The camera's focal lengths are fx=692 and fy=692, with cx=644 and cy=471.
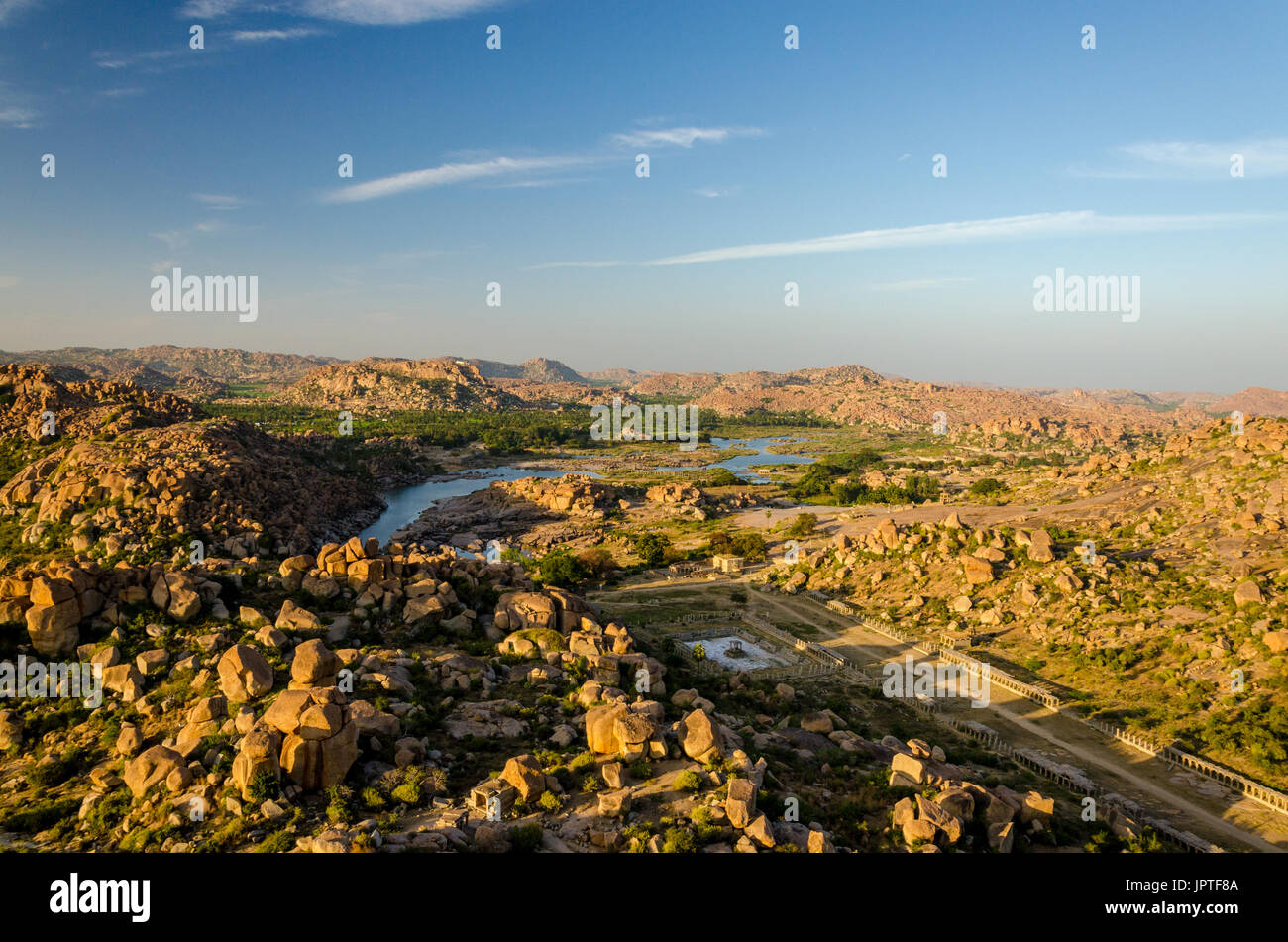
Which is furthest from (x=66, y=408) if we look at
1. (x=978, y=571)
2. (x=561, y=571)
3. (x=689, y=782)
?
(x=978, y=571)

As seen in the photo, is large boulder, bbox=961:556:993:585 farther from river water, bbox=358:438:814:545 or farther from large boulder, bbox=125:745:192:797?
river water, bbox=358:438:814:545

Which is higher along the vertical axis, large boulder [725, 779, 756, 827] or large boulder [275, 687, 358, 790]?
large boulder [275, 687, 358, 790]

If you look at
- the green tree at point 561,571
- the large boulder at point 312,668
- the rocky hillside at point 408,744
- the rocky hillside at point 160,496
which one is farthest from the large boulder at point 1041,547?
the rocky hillside at point 160,496

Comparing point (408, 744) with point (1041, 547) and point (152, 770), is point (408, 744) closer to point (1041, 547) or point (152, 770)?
point (152, 770)

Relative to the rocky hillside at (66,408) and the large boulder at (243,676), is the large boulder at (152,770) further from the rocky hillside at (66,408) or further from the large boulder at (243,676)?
the rocky hillside at (66,408)

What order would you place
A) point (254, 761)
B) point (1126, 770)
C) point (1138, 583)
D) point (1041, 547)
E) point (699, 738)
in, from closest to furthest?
point (254, 761), point (699, 738), point (1126, 770), point (1138, 583), point (1041, 547)

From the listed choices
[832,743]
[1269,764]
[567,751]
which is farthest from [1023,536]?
[567,751]

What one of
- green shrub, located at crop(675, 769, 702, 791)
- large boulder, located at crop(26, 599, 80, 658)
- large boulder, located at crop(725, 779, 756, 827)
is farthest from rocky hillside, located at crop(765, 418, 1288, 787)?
large boulder, located at crop(26, 599, 80, 658)
